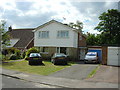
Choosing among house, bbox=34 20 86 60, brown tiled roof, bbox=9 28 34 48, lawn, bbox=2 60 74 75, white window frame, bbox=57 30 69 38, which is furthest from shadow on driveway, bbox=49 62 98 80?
brown tiled roof, bbox=9 28 34 48

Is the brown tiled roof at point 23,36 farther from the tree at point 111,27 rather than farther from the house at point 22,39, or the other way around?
the tree at point 111,27

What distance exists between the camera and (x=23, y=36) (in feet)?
122

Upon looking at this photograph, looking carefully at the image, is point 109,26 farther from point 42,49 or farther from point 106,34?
point 42,49

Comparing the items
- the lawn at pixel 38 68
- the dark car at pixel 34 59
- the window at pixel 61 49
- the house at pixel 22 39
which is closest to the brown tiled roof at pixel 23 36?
the house at pixel 22 39

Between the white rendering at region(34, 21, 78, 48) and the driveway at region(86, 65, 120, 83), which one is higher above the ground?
the white rendering at region(34, 21, 78, 48)

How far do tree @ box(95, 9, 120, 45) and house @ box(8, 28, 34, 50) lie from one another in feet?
55.5

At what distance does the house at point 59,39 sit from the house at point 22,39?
616cm

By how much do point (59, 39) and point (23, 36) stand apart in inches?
522

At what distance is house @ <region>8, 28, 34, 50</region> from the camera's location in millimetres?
33969

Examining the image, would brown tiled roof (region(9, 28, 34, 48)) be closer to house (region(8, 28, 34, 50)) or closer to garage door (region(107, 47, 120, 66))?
house (region(8, 28, 34, 50))

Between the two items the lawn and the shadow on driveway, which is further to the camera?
the lawn

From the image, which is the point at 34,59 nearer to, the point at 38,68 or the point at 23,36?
the point at 38,68

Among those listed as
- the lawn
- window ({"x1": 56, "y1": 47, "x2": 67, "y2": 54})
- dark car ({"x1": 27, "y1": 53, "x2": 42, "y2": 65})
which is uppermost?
window ({"x1": 56, "y1": 47, "x2": 67, "y2": 54})

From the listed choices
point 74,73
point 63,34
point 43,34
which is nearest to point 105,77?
point 74,73
